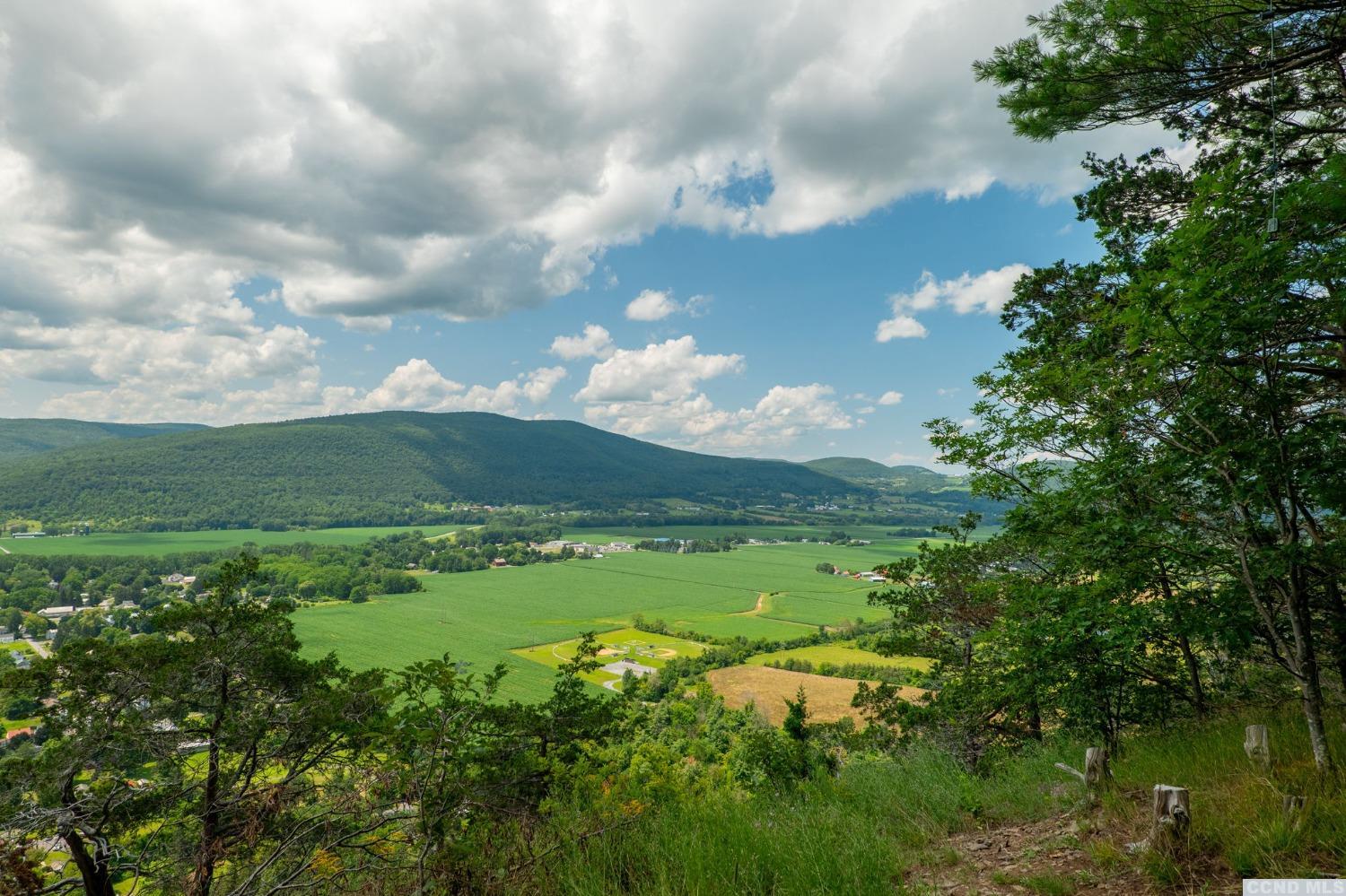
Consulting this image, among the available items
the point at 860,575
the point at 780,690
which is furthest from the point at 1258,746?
the point at 860,575

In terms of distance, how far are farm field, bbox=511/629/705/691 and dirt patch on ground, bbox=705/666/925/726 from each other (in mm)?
6318

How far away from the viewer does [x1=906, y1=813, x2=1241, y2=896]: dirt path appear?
12.0 feet

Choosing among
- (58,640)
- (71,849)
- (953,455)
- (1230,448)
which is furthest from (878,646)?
(58,640)

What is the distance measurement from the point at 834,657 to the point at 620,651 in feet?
62.9

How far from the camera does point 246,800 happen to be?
7324 mm

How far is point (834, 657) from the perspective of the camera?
51.4m

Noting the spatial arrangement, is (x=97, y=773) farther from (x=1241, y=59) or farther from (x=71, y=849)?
(x=1241, y=59)

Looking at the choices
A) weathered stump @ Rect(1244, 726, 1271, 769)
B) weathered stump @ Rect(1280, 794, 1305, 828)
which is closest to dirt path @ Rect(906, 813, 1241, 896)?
weathered stump @ Rect(1280, 794, 1305, 828)

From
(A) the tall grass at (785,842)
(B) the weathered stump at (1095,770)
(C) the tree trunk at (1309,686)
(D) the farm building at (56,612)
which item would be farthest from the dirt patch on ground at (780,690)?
(D) the farm building at (56,612)

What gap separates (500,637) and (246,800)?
54.3 metres

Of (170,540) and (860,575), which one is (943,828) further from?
(170,540)

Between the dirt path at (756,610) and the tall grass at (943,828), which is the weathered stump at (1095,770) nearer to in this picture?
the tall grass at (943,828)

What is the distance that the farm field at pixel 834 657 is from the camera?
163 ft

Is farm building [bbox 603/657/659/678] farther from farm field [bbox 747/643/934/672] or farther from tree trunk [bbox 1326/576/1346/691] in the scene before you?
tree trunk [bbox 1326/576/1346/691]
